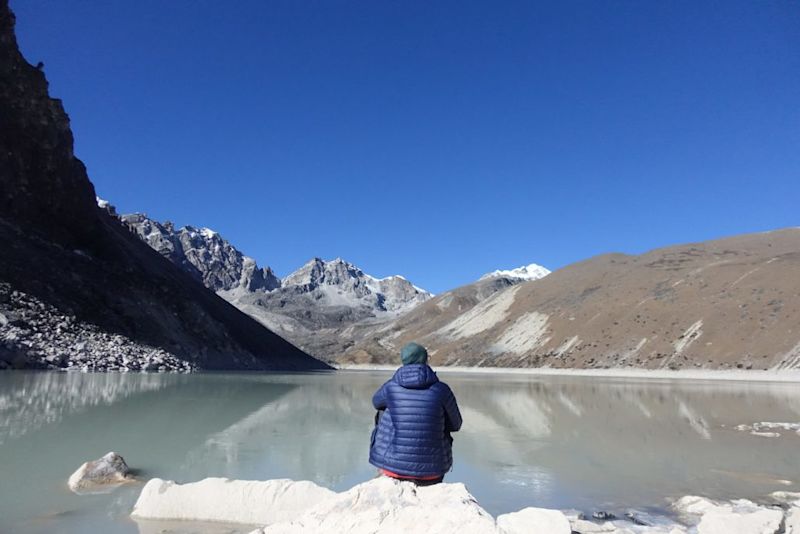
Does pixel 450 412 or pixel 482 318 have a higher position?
pixel 482 318

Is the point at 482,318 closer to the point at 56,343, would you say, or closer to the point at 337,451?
the point at 56,343

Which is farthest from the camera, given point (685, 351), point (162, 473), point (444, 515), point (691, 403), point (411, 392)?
point (685, 351)

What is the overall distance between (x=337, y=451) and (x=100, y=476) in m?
5.10

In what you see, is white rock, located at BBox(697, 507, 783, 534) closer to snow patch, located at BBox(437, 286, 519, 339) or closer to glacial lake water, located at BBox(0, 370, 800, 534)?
glacial lake water, located at BBox(0, 370, 800, 534)

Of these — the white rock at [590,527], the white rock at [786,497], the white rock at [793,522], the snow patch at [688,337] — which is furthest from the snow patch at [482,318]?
the white rock at [590,527]

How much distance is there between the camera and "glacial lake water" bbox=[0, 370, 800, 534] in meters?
8.59

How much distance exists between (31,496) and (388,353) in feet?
386

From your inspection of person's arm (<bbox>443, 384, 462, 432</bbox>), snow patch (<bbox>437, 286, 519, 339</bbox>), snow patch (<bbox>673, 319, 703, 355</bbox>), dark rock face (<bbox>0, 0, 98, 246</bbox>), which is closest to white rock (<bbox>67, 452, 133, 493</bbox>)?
person's arm (<bbox>443, 384, 462, 432</bbox>)

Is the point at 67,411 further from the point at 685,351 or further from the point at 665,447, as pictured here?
the point at 685,351

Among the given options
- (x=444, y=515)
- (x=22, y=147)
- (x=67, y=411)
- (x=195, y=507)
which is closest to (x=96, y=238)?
(x=22, y=147)

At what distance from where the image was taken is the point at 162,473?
986cm

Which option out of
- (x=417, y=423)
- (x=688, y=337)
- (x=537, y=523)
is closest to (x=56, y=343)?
(x=417, y=423)

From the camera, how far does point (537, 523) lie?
211 inches

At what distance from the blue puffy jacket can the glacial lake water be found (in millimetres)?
2758
